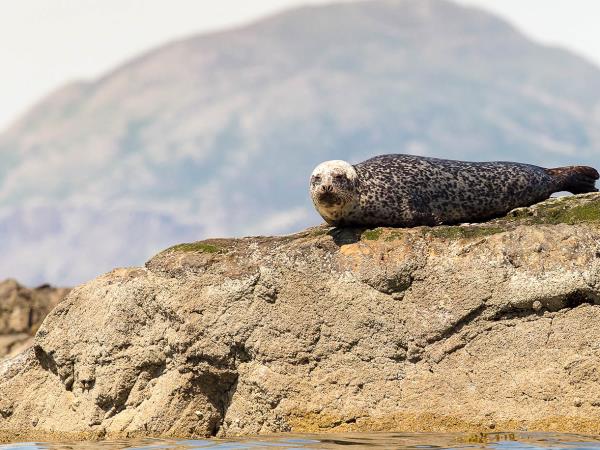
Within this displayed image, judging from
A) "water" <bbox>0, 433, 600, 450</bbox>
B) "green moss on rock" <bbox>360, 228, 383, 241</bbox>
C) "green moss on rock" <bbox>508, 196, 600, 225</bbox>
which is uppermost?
"green moss on rock" <bbox>360, 228, 383, 241</bbox>

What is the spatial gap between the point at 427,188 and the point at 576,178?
2.11 meters

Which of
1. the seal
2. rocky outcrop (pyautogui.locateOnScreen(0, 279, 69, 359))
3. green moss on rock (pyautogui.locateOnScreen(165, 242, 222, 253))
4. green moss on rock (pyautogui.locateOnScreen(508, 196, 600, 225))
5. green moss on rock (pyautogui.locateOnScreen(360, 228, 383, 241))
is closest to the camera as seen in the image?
green moss on rock (pyautogui.locateOnScreen(508, 196, 600, 225))

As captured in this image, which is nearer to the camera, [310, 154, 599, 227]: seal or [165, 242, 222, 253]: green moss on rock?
[165, 242, 222, 253]: green moss on rock

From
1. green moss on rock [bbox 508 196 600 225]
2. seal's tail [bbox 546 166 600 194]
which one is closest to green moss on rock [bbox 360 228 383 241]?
green moss on rock [bbox 508 196 600 225]

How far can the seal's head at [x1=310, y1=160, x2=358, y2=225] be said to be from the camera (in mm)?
11938

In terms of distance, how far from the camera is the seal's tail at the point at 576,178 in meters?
13.6

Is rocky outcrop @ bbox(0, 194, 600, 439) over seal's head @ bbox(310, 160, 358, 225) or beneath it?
beneath

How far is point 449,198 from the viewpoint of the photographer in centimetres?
1275

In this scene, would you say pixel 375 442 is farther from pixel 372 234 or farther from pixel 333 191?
pixel 333 191

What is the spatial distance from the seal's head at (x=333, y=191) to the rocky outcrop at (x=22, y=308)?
10.2 metres

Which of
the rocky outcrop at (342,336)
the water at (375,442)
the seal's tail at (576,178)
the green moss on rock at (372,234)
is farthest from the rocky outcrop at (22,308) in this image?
the seal's tail at (576,178)

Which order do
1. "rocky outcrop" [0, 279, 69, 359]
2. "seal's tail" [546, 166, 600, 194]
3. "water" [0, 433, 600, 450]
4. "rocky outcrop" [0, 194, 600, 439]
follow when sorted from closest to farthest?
"water" [0, 433, 600, 450] < "rocky outcrop" [0, 194, 600, 439] < "seal's tail" [546, 166, 600, 194] < "rocky outcrop" [0, 279, 69, 359]

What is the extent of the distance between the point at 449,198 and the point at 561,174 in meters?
1.71

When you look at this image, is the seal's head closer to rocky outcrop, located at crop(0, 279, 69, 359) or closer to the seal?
the seal
